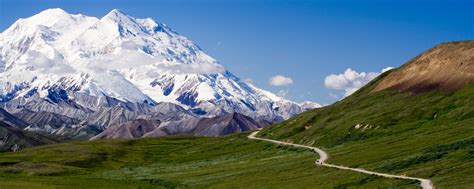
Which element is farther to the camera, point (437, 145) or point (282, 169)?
point (282, 169)

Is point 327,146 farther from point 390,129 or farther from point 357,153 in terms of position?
point 357,153

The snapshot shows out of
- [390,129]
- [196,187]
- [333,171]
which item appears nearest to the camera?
[333,171]

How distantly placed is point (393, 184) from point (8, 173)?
360 feet

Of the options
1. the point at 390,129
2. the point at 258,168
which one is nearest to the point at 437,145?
the point at 258,168

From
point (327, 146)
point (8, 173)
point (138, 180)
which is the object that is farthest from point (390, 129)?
point (8, 173)

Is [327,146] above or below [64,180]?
Result: above

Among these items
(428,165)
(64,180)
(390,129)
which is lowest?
(64,180)

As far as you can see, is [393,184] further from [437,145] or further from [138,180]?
[138,180]

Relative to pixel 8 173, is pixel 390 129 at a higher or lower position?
higher

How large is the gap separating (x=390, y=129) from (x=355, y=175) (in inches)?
3377

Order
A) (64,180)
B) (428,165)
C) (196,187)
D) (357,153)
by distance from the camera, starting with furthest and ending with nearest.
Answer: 1. (64,180)
2. (357,153)
3. (196,187)
4. (428,165)

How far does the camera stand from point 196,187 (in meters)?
134

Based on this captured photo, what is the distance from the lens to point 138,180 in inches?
6280

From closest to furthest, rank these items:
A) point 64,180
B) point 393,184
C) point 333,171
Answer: point 393,184, point 333,171, point 64,180
